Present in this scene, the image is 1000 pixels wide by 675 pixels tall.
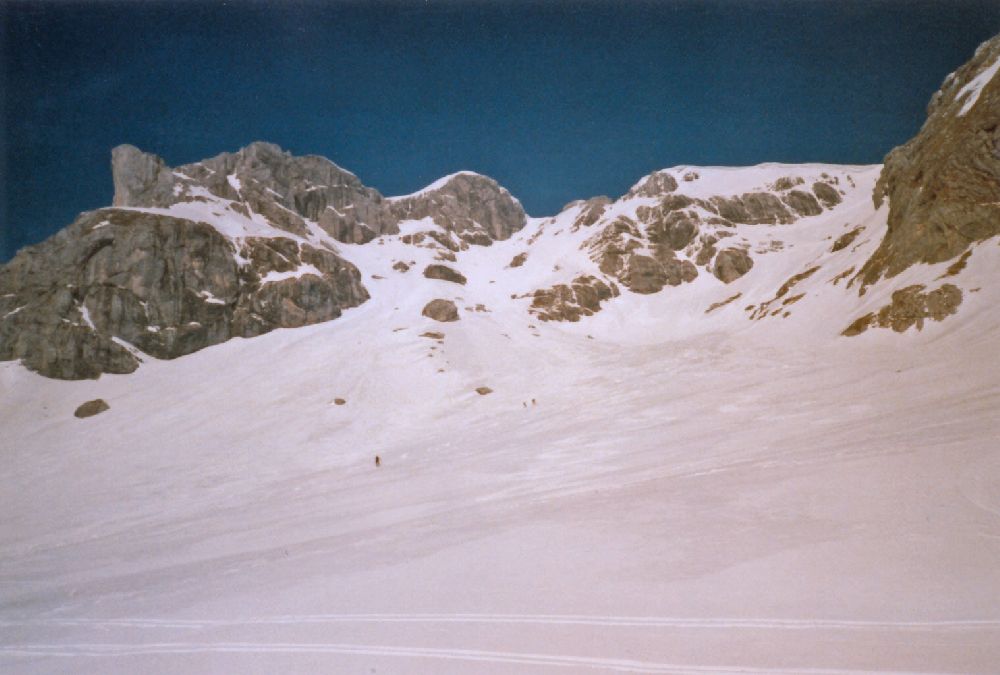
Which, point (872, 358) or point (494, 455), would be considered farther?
point (872, 358)

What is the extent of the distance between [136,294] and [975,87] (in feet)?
290

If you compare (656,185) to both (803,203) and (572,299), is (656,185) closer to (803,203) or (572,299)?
(803,203)

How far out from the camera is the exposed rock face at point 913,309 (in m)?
27.0

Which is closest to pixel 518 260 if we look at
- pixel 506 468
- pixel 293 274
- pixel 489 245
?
pixel 489 245

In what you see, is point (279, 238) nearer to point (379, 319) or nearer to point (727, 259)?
point (379, 319)

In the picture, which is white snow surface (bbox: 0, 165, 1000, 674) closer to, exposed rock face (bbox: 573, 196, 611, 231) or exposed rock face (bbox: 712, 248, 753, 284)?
exposed rock face (bbox: 712, 248, 753, 284)

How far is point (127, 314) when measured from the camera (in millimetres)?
53031

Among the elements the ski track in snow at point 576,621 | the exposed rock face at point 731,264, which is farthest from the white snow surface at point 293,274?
the exposed rock face at point 731,264

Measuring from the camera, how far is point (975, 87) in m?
43.2

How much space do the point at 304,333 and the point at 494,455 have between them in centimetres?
5180

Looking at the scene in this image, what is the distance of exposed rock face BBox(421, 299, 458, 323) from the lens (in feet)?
197

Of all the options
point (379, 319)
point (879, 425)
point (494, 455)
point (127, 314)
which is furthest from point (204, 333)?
point (879, 425)

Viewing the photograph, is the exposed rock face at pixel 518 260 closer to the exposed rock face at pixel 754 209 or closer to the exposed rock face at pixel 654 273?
the exposed rock face at pixel 654 273

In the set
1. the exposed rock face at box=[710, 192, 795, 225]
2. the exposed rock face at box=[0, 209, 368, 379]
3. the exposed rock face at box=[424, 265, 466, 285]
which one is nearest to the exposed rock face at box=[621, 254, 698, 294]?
the exposed rock face at box=[710, 192, 795, 225]
